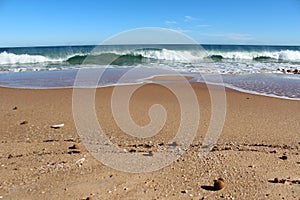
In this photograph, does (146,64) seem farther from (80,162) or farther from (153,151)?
(80,162)

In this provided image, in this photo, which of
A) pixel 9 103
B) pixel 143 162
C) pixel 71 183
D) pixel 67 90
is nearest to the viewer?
pixel 71 183

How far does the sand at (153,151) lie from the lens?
299 centimetres

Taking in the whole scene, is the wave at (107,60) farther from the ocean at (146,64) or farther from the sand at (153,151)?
the sand at (153,151)

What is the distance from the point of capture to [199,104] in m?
7.33

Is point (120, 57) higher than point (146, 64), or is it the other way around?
point (120, 57)

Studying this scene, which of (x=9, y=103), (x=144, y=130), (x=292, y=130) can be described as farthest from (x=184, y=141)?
(x=9, y=103)

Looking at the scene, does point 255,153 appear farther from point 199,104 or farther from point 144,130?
point 199,104

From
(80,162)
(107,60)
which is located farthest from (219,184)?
(107,60)

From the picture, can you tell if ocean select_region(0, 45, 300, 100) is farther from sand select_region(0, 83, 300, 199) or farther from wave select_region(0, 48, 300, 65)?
sand select_region(0, 83, 300, 199)

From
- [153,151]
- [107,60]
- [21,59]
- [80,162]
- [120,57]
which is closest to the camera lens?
[80,162]

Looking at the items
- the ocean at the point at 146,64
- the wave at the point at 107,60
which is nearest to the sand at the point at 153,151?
the ocean at the point at 146,64

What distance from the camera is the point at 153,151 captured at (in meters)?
4.10

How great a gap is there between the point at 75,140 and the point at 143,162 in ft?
4.73

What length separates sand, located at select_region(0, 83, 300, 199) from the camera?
9.81ft
